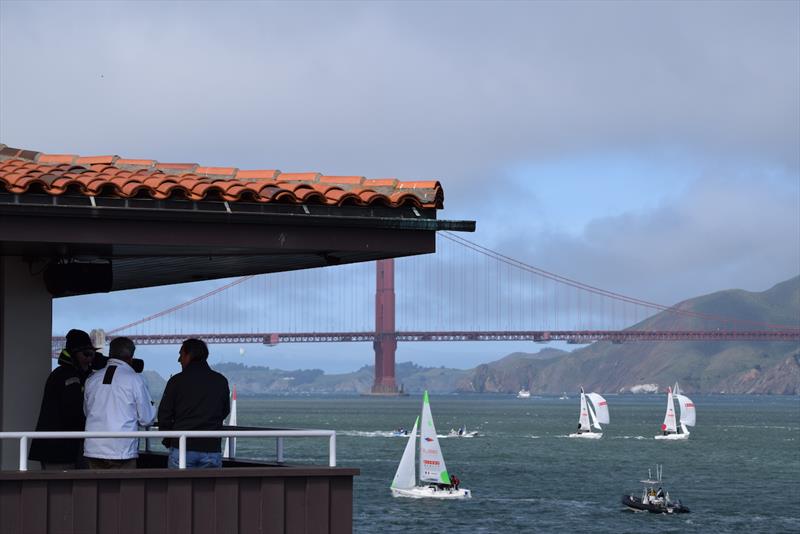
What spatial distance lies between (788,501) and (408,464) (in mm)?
19193

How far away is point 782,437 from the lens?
13112 cm

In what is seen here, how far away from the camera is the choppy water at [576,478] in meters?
57.4

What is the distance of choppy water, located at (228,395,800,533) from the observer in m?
57.4

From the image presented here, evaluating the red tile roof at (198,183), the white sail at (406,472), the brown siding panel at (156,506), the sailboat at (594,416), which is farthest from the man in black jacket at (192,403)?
the sailboat at (594,416)

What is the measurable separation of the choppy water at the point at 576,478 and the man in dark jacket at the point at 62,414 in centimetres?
4358

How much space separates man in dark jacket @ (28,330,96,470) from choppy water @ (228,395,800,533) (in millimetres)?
43584

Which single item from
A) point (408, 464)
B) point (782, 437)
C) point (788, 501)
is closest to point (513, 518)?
point (408, 464)

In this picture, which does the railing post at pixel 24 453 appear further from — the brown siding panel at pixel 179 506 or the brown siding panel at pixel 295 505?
the brown siding panel at pixel 295 505

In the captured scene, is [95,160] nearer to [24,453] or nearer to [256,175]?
[256,175]

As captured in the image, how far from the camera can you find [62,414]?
9594mm

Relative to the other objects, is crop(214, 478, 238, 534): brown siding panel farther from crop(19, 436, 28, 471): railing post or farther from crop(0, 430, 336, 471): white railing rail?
crop(19, 436, 28, 471): railing post

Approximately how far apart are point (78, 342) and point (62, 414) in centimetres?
61

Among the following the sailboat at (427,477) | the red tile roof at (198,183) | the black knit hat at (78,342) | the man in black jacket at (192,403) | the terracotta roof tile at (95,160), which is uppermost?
the terracotta roof tile at (95,160)

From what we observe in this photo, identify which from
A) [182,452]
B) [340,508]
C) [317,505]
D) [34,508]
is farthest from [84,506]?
[340,508]
